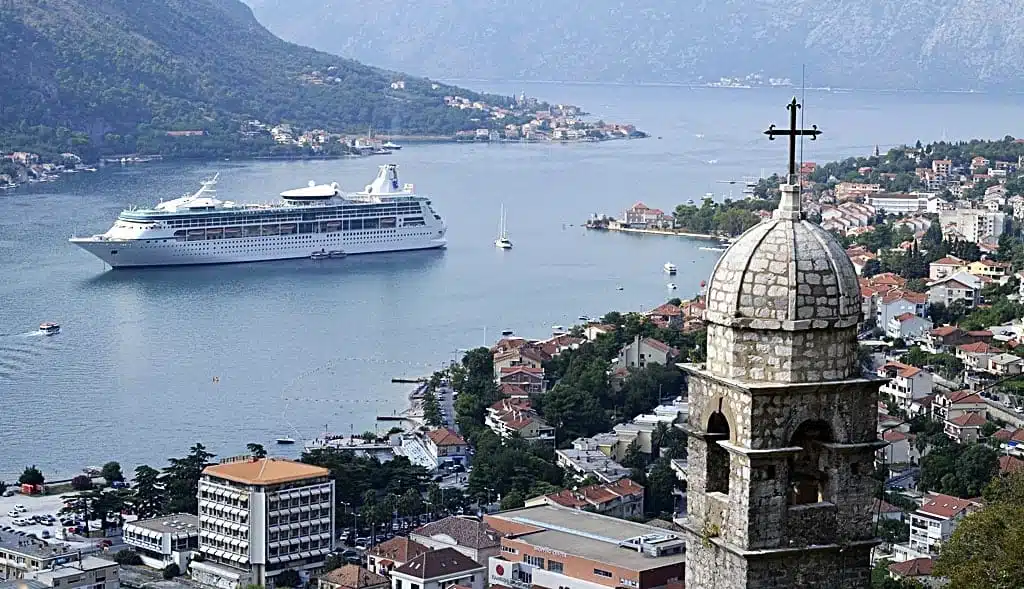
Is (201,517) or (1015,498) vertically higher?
(1015,498)

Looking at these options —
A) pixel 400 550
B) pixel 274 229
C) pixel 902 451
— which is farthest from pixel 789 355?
pixel 274 229

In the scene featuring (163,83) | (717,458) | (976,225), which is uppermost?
(163,83)

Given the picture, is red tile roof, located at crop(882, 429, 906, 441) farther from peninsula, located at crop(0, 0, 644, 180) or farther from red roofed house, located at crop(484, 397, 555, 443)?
peninsula, located at crop(0, 0, 644, 180)

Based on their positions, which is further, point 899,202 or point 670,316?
point 899,202

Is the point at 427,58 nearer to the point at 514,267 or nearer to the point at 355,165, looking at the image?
the point at 355,165

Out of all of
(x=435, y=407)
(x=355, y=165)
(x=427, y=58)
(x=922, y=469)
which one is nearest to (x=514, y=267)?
(x=435, y=407)

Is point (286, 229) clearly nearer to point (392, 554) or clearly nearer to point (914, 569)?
point (392, 554)

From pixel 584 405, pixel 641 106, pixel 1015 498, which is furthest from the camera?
pixel 641 106

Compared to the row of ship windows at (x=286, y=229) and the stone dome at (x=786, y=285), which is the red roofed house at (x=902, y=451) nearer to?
the stone dome at (x=786, y=285)

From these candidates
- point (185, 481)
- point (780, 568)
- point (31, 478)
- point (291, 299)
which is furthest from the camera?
point (291, 299)
